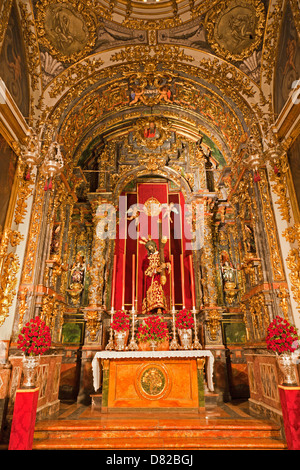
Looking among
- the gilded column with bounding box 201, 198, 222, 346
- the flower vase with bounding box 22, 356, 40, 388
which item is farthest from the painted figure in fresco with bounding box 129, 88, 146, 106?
the flower vase with bounding box 22, 356, 40, 388

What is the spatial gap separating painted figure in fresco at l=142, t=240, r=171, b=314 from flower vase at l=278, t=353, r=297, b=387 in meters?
4.56

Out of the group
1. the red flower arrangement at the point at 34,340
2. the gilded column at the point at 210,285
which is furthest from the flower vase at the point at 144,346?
the red flower arrangement at the point at 34,340

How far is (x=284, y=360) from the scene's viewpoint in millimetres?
5055

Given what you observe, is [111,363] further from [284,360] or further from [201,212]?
[201,212]

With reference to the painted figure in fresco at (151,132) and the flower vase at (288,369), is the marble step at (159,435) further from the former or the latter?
the painted figure in fresco at (151,132)

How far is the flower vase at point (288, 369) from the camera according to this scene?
16.2ft

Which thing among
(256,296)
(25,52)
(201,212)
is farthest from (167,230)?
(25,52)

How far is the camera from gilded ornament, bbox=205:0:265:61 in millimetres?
7699

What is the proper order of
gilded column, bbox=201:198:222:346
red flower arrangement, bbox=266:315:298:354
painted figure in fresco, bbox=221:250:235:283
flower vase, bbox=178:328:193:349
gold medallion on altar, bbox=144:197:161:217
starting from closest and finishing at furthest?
red flower arrangement, bbox=266:315:298:354, flower vase, bbox=178:328:193:349, gilded column, bbox=201:198:222:346, painted figure in fresco, bbox=221:250:235:283, gold medallion on altar, bbox=144:197:161:217

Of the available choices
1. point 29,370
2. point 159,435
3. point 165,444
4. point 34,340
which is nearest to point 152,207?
point 34,340

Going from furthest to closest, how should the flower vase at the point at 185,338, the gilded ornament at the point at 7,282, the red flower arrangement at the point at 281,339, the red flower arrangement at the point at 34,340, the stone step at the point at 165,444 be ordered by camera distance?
the flower vase at the point at 185,338 → the gilded ornament at the point at 7,282 → the red flower arrangement at the point at 34,340 → the red flower arrangement at the point at 281,339 → the stone step at the point at 165,444

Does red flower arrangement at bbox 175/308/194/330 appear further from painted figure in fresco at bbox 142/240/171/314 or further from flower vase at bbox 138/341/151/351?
painted figure in fresco at bbox 142/240/171/314

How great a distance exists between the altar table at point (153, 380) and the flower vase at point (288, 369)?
206 centimetres

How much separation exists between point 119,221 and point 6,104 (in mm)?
5713
